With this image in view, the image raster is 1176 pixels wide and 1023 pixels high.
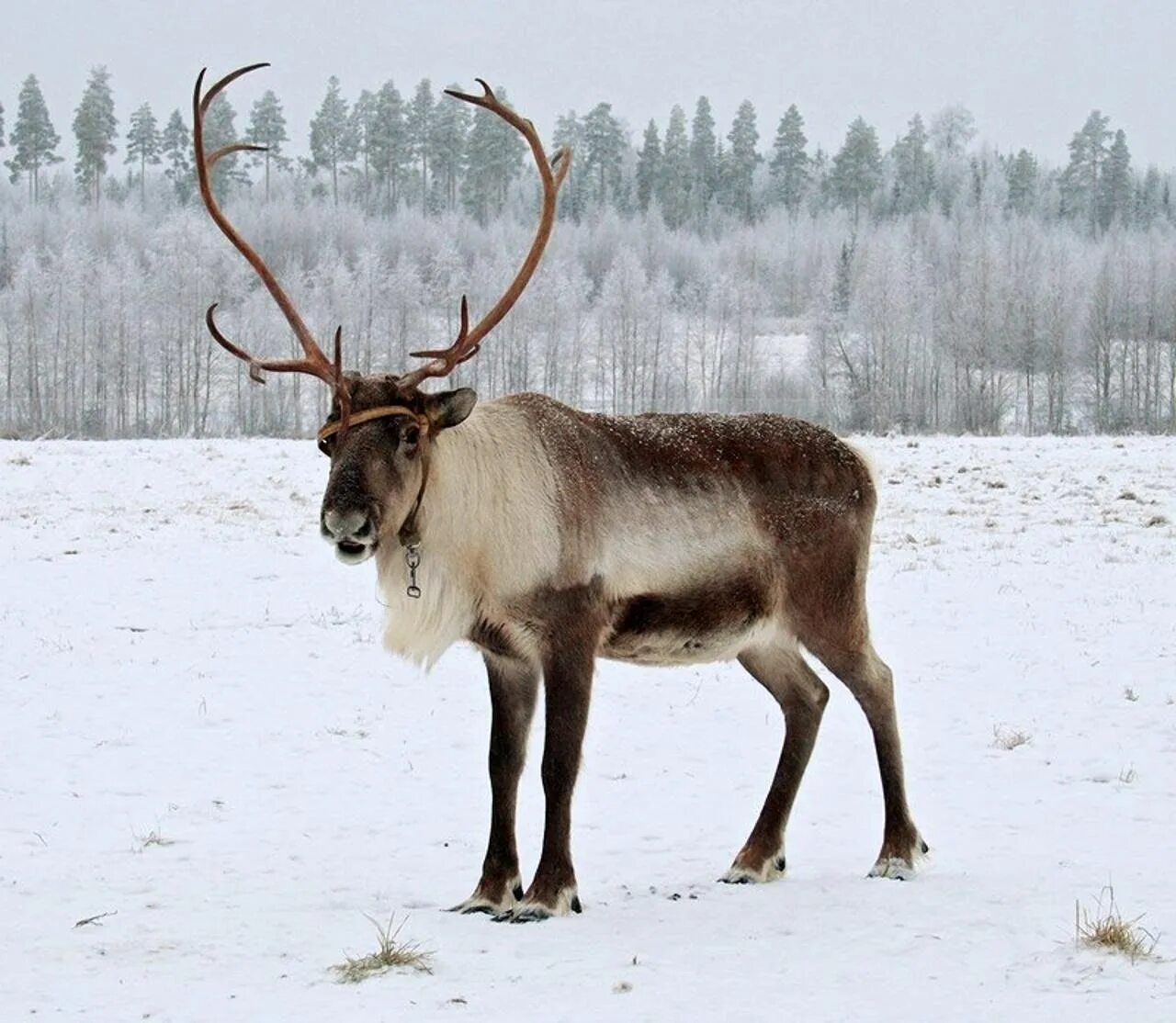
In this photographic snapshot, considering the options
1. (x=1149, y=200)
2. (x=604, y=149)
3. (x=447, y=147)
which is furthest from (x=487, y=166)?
(x=1149, y=200)

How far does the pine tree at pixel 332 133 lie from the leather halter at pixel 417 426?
138 metres

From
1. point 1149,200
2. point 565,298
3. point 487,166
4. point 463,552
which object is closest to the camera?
point 463,552

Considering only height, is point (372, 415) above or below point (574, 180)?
below

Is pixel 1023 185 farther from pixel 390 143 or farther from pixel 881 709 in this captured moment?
pixel 881 709

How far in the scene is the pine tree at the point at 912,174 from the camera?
441 ft

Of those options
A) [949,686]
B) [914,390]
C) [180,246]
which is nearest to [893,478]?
[949,686]

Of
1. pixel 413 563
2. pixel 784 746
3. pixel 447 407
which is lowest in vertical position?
pixel 784 746

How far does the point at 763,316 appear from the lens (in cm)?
9831

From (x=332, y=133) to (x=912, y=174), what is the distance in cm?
5580

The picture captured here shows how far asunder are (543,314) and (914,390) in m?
19.3

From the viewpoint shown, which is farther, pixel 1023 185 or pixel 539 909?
pixel 1023 185

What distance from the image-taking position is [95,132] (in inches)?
4862

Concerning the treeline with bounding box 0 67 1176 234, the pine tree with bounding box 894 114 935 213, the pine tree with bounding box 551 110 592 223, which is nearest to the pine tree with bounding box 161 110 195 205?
the treeline with bounding box 0 67 1176 234

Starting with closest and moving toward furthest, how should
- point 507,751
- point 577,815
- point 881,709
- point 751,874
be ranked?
point 507,751
point 751,874
point 881,709
point 577,815
